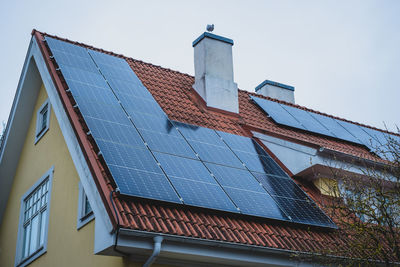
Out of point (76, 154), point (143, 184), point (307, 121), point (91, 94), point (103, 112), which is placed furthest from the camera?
point (307, 121)

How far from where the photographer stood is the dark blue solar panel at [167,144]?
10.5m

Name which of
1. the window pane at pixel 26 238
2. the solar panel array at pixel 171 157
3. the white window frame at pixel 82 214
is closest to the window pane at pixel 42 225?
the window pane at pixel 26 238

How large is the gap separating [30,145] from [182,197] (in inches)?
266

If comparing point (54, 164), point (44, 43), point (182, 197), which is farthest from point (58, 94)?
point (182, 197)

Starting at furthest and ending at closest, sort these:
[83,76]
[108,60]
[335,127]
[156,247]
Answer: [335,127] < [108,60] < [83,76] < [156,247]

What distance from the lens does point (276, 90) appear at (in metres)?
19.5

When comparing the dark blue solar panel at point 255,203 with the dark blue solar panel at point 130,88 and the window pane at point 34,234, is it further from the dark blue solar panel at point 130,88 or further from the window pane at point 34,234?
the window pane at point 34,234

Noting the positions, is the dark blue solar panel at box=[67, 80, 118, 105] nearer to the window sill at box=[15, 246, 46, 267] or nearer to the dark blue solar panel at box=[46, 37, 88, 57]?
the dark blue solar panel at box=[46, 37, 88, 57]

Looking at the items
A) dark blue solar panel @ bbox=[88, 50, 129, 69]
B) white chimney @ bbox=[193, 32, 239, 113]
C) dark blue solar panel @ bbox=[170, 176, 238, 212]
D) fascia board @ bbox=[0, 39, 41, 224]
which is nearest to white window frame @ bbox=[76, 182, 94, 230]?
dark blue solar panel @ bbox=[170, 176, 238, 212]

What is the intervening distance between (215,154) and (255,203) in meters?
1.59

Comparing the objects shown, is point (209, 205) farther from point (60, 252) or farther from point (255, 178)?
point (60, 252)

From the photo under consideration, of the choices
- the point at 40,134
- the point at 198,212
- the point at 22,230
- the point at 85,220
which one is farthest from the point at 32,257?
the point at 198,212

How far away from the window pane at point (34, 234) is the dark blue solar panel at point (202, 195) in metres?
4.76

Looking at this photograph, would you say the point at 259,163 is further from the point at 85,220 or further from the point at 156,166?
the point at 85,220
